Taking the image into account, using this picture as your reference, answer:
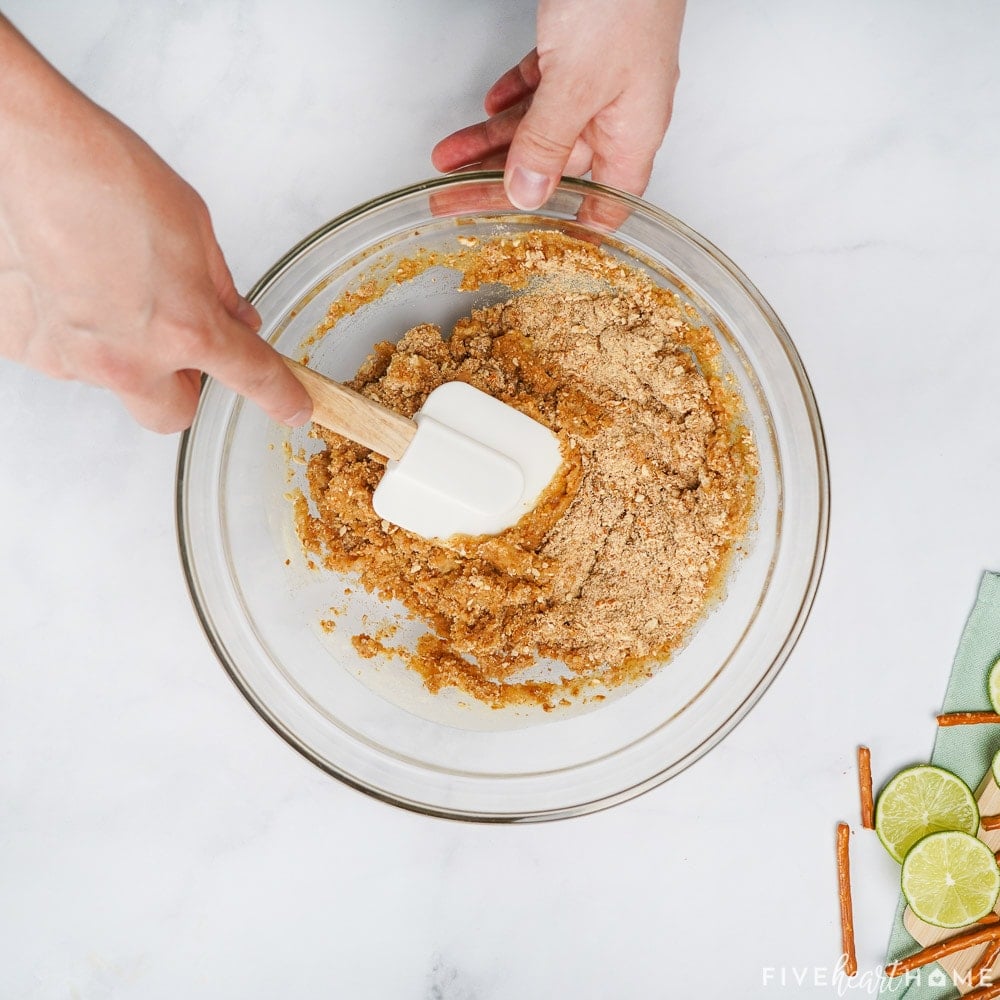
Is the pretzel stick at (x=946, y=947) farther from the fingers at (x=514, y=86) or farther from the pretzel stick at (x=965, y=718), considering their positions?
the fingers at (x=514, y=86)

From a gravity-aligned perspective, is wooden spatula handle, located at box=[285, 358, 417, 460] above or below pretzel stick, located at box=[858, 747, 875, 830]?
above

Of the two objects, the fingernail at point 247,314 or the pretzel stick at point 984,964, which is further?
the pretzel stick at point 984,964

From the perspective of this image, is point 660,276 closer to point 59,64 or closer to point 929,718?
point 929,718

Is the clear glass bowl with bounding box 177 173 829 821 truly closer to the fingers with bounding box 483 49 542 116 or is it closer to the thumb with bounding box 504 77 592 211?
the thumb with bounding box 504 77 592 211

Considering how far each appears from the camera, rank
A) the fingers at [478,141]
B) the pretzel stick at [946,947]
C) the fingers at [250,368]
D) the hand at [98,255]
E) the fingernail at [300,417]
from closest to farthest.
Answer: the hand at [98,255], the fingers at [250,368], the fingernail at [300,417], the fingers at [478,141], the pretzel stick at [946,947]

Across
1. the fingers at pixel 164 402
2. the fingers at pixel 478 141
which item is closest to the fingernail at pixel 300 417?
the fingers at pixel 164 402

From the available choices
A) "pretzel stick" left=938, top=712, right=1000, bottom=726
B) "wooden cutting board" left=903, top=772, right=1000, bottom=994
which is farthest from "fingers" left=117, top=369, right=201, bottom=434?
"wooden cutting board" left=903, top=772, right=1000, bottom=994
